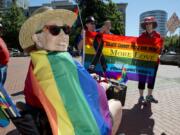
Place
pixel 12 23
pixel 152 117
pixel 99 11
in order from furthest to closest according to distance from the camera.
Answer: pixel 12 23, pixel 99 11, pixel 152 117

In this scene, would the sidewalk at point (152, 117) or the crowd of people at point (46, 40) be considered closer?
the crowd of people at point (46, 40)

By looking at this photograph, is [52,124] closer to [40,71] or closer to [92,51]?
[40,71]

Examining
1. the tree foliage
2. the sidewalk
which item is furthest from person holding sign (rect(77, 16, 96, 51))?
the tree foliage

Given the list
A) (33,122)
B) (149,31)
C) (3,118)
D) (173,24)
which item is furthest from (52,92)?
(173,24)

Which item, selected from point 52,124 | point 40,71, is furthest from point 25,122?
point 40,71

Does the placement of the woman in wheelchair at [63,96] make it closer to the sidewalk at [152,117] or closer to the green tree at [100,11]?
the sidewalk at [152,117]

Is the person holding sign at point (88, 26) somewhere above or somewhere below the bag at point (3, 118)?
above

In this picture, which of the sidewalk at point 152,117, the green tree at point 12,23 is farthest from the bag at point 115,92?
the green tree at point 12,23

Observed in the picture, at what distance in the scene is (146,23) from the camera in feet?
20.6

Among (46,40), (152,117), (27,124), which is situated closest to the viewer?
(27,124)

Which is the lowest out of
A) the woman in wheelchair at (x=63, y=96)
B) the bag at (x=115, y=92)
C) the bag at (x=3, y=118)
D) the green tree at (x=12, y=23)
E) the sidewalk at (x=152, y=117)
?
the sidewalk at (x=152, y=117)

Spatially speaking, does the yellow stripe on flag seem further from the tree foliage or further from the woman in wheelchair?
the tree foliage

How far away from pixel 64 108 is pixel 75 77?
0.87ft

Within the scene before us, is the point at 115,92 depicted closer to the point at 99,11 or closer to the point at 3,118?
the point at 3,118
